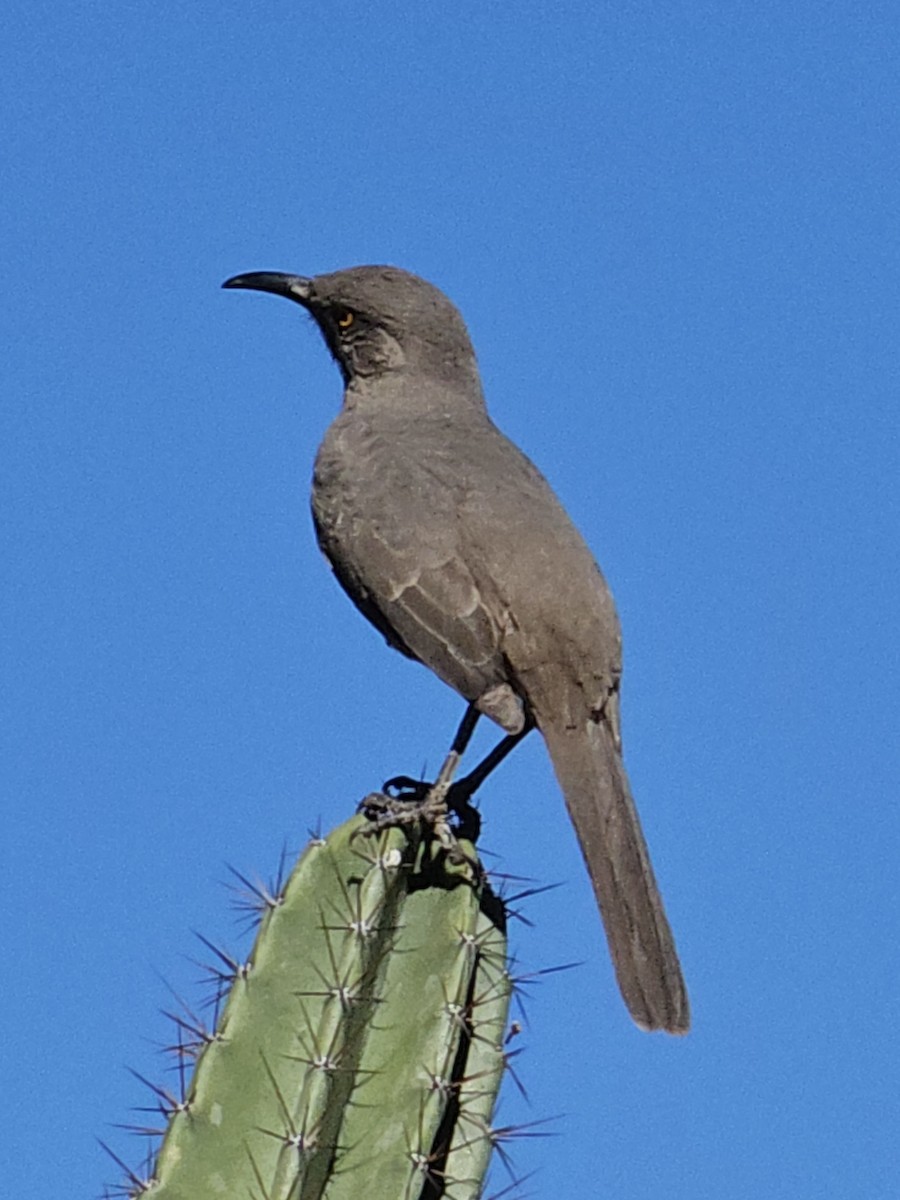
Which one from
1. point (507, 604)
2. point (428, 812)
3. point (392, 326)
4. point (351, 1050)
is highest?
point (392, 326)

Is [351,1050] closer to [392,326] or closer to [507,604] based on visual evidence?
[507,604]

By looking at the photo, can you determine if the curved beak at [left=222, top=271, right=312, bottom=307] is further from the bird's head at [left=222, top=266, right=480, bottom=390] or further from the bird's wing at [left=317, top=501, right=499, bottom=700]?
the bird's wing at [left=317, top=501, right=499, bottom=700]

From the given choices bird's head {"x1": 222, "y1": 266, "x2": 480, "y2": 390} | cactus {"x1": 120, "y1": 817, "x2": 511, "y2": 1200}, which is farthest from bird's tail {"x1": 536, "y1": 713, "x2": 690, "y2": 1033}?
bird's head {"x1": 222, "y1": 266, "x2": 480, "y2": 390}

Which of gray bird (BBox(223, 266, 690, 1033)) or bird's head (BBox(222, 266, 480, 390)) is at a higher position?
bird's head (BBox(222, 266, 480, 390))

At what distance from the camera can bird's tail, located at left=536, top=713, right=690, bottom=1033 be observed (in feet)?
14.2

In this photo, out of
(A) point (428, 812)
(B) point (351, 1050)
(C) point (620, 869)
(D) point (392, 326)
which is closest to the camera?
(B) point (351, 1050)

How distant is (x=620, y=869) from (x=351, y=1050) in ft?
4.61

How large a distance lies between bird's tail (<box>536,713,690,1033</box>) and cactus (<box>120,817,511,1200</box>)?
842 millimetres

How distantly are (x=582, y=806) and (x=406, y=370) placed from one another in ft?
6.69

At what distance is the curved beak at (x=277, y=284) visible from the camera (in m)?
6.53

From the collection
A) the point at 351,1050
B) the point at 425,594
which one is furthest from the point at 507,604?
the point at 351,1050

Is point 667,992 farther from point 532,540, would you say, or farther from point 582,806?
point 532,540

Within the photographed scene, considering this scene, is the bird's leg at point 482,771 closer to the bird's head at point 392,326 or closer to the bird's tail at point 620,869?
the bird's tail at point 620,869

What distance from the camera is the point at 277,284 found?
6582 millimetres
